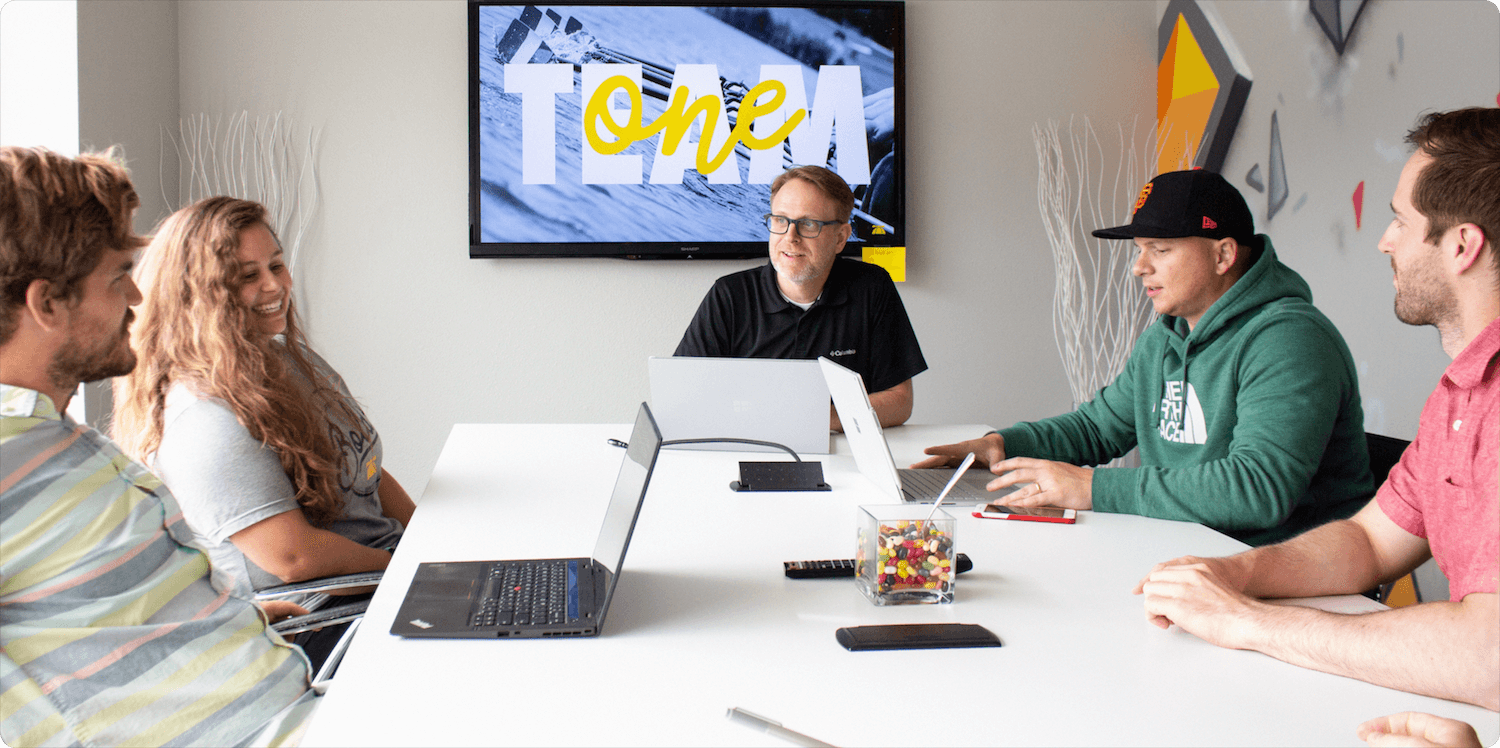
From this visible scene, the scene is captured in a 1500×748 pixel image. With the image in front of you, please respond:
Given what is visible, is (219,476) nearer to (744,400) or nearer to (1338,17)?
(744,400)

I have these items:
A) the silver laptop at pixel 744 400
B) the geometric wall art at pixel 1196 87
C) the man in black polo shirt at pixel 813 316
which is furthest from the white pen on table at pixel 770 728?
the geometric wall art at pixel 1196 87

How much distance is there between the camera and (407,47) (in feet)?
12.0

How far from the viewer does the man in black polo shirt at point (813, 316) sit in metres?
2.86

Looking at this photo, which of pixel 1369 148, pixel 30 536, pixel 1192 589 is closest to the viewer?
pixel 30 536

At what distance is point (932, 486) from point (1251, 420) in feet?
1.81

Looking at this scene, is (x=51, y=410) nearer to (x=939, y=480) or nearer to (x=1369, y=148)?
(x=939, y=480)

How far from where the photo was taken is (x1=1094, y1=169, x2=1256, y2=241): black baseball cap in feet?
6.47

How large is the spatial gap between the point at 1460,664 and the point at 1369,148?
6.84 feet

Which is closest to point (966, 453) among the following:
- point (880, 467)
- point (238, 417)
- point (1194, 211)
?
point (880, 467)

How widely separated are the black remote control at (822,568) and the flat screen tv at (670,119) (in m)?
2.41

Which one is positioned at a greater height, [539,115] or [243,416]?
[539,115]

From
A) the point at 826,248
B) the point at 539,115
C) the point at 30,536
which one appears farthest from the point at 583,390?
the point at 30,536

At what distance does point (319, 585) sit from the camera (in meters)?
1.59

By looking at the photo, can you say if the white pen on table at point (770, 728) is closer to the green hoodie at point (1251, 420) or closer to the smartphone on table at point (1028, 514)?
the smartphone on table at point (1028, 514)
